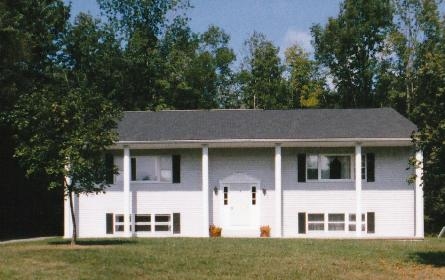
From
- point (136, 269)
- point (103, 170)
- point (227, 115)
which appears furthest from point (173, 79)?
point (136, 269)

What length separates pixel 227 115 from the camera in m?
34.5

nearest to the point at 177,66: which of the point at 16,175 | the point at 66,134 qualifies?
the point at 16,175

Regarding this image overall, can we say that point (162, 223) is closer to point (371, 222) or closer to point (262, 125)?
point (262, 125)

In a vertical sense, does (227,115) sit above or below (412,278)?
above

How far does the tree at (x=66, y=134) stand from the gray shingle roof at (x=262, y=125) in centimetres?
804

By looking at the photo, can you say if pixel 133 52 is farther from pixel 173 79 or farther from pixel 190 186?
pixel 190 186

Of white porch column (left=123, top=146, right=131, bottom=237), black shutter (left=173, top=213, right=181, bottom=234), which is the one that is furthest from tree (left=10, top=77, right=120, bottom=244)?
black shutter (left=173, top=213, right=181, bottom=234)

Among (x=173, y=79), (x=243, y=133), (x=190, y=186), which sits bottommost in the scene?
(x=190, y=186)

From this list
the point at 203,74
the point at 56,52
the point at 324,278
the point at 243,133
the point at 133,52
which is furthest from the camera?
the point at 203,74

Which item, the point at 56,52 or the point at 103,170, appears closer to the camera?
the point at 103,170

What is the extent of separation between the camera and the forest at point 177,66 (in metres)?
34.8

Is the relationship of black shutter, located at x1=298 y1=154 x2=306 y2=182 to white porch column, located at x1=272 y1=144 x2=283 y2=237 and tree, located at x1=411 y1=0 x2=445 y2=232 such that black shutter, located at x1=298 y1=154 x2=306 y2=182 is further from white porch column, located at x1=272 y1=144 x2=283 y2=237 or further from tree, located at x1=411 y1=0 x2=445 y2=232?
tree, located at x1=411 y1=0 x2=445 y2=232

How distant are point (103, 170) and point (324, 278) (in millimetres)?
9254

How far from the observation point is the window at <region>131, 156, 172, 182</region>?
1248 inches
